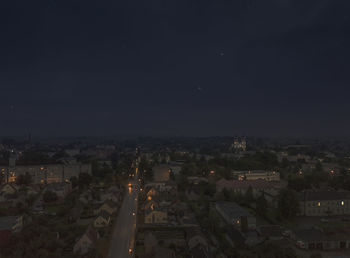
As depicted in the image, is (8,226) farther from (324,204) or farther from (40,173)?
(324,204)

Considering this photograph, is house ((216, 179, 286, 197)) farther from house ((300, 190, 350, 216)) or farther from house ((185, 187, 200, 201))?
house ((300, 190, 350, 216))

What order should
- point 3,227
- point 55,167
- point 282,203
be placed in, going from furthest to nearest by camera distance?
point 55,167
point 282,203
point 3,227

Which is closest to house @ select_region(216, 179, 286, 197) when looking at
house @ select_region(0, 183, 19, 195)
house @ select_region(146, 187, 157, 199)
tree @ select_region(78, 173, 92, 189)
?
house @ select_region(146, 187, 157, 199)

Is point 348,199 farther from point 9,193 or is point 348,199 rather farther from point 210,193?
point 9,193

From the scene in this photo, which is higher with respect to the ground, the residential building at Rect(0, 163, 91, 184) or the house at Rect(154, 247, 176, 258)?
the residential building at Rect(0, 163, 91, 184)

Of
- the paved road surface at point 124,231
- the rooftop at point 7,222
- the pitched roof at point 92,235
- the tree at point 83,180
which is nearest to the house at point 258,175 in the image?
the paved road surface at point 124,231

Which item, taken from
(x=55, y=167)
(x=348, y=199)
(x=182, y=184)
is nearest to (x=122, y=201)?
(x=182, y=184)

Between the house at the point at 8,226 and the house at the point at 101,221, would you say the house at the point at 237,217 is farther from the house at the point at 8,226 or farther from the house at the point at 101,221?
the house at the point at 8,226
